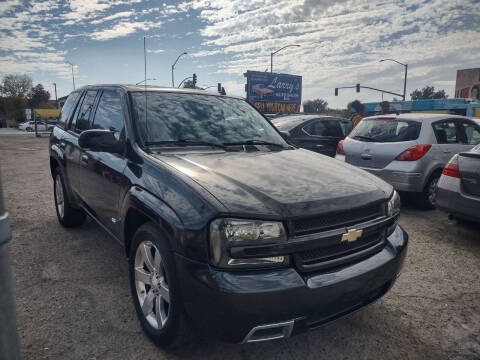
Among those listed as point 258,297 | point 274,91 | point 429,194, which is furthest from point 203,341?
point 274,91

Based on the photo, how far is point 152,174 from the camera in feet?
8.00

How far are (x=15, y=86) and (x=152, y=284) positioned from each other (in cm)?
8802

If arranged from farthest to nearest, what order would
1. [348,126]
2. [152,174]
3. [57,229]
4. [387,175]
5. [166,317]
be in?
[348,126]
[387,175]
[57,229]
[152,174]
[166,317]

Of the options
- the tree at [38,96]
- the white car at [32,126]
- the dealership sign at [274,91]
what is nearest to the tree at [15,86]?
the tree at [38,96]

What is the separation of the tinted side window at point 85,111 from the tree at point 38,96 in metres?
83.6

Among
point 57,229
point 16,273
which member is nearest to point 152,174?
point 16,273

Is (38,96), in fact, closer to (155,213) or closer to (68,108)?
(68,108)

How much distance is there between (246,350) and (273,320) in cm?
68

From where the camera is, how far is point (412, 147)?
227 inches

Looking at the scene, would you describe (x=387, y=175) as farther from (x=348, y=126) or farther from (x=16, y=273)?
(x=16, y=273)

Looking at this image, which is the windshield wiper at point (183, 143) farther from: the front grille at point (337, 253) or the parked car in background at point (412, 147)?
the parked car in background at point (412, 147)

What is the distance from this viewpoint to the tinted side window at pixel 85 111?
13.0 ft

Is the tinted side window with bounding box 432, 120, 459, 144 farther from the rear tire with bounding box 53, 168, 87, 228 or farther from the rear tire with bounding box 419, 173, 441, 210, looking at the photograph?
the rear tire with bounding box 53, 168, 87, 228

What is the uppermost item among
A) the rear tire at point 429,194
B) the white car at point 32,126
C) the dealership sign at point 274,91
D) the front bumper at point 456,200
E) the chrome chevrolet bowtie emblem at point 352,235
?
the dealership sign at point 274,91
